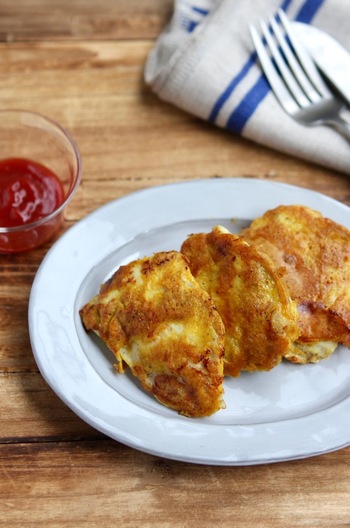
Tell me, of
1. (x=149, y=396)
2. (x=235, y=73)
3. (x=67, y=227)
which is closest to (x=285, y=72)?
(x=235, y=73)

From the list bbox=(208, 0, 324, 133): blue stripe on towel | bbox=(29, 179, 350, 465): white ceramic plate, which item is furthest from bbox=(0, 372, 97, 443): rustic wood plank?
bbox=(208, 0, 324, 133): blue stripe on towel

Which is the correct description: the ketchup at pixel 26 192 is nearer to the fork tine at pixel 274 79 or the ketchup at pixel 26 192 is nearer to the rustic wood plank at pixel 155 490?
the rustic wood plank at pixel 155 490

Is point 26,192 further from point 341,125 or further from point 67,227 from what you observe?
point 341,125

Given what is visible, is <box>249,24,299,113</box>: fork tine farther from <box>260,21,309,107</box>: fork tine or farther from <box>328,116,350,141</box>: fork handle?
<box>328,116,350,141</box>: fork handle

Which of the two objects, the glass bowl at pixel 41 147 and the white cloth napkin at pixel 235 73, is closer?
the glass bowl at pixel 41 147

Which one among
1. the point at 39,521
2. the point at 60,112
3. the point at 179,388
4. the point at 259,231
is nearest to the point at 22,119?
the point at 60,112


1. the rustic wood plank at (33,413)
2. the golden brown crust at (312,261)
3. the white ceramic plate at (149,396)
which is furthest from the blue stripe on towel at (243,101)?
the rustic wood plank at (33,413)

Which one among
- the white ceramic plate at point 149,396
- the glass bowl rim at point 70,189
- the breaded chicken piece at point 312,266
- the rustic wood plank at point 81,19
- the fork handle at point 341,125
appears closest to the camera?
the white ceramic plate at point 149,396
